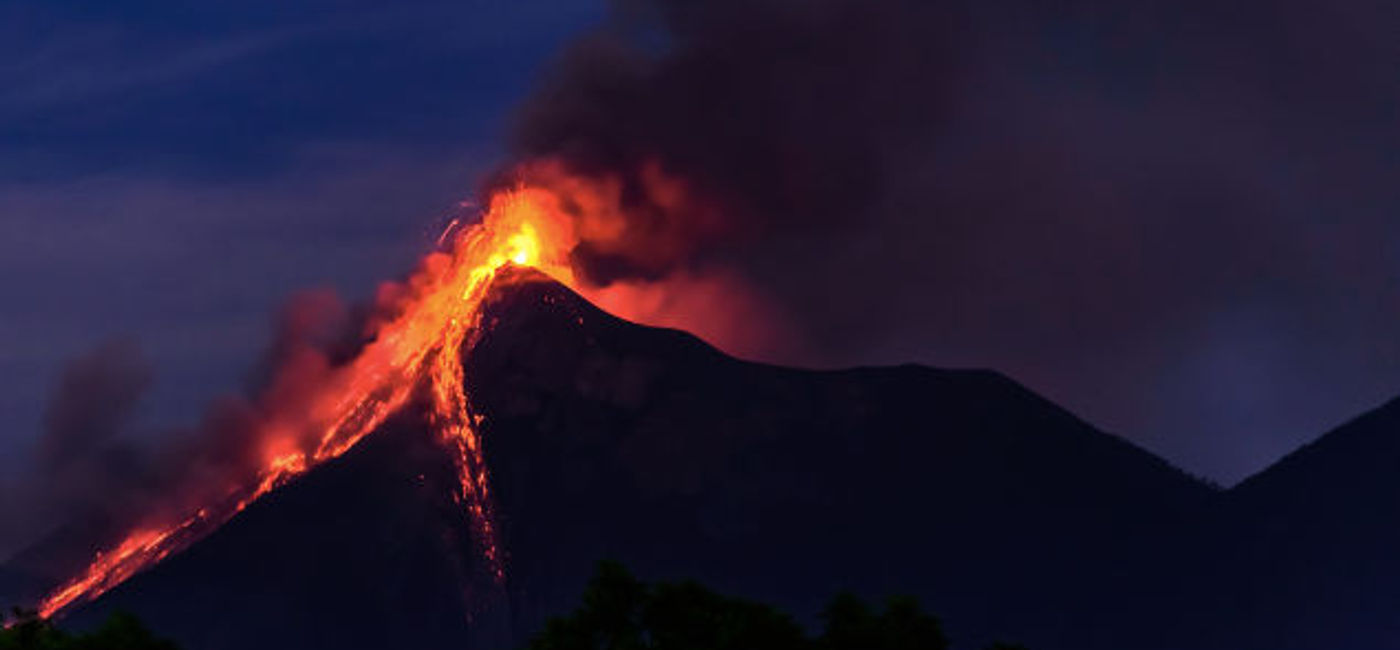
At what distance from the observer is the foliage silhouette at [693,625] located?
1977 inches

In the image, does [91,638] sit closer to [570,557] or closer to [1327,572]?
[570,557]

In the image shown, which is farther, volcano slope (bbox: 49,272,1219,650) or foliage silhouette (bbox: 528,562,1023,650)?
volcano slope (bbox: 49,272,1219,650)

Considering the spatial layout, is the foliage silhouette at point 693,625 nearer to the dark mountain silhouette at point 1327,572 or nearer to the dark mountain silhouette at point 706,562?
the dark mountain silhouette at point 706,562

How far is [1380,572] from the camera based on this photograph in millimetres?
184875

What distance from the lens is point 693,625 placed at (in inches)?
2014

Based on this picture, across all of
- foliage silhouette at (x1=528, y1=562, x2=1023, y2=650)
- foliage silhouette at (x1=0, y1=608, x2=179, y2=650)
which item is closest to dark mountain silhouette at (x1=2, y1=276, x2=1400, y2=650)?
foliage silhouette at (x1=528, y1=562, x2=1023, y2=650)

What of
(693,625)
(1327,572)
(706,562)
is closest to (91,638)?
(693,625)

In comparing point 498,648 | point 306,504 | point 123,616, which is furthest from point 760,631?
point 306,504

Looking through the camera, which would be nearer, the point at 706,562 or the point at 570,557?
the point at 706,562

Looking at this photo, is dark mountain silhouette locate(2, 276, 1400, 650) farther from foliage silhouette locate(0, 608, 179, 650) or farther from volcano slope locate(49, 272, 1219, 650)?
foliage silhouette locate(0, 608, 179, 650)

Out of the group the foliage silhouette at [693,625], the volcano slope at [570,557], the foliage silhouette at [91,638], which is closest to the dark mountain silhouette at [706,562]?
the volcano slope at [570,557]

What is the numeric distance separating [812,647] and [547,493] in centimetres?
14660

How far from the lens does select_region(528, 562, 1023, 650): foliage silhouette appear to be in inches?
1977

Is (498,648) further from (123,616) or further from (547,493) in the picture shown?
(123,616)
